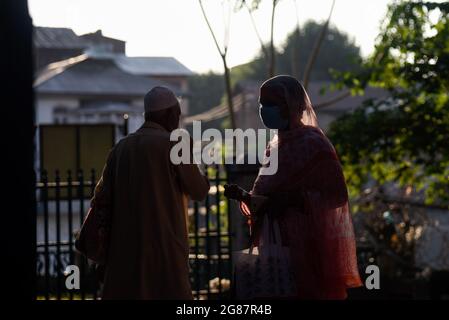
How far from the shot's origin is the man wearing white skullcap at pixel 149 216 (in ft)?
18.5

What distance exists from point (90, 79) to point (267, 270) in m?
47.7

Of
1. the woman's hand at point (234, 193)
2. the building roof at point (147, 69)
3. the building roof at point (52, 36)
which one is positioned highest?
the building roof at point (147, 69)

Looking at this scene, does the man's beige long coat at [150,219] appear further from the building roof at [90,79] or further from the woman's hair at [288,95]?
the building roof at [90,79]

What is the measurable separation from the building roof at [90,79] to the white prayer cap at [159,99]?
42424 mm

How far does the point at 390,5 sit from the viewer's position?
452 inches

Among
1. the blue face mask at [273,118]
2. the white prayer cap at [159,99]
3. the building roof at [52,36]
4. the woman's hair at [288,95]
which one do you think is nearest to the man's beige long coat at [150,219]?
the white prayer cap at [159,99]

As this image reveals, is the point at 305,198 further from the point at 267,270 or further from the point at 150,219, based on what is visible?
the point at 150,219

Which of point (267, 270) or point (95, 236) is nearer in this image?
point (267, 270)

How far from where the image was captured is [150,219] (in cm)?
564

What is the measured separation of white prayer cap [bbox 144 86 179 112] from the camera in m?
5.72

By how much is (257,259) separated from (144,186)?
2.44 feet

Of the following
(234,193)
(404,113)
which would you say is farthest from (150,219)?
(404,113)

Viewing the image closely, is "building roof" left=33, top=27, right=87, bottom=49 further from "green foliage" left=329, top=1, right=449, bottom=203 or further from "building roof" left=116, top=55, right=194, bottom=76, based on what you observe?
"building roof" left=116, top=55, right=194, bottom=76
